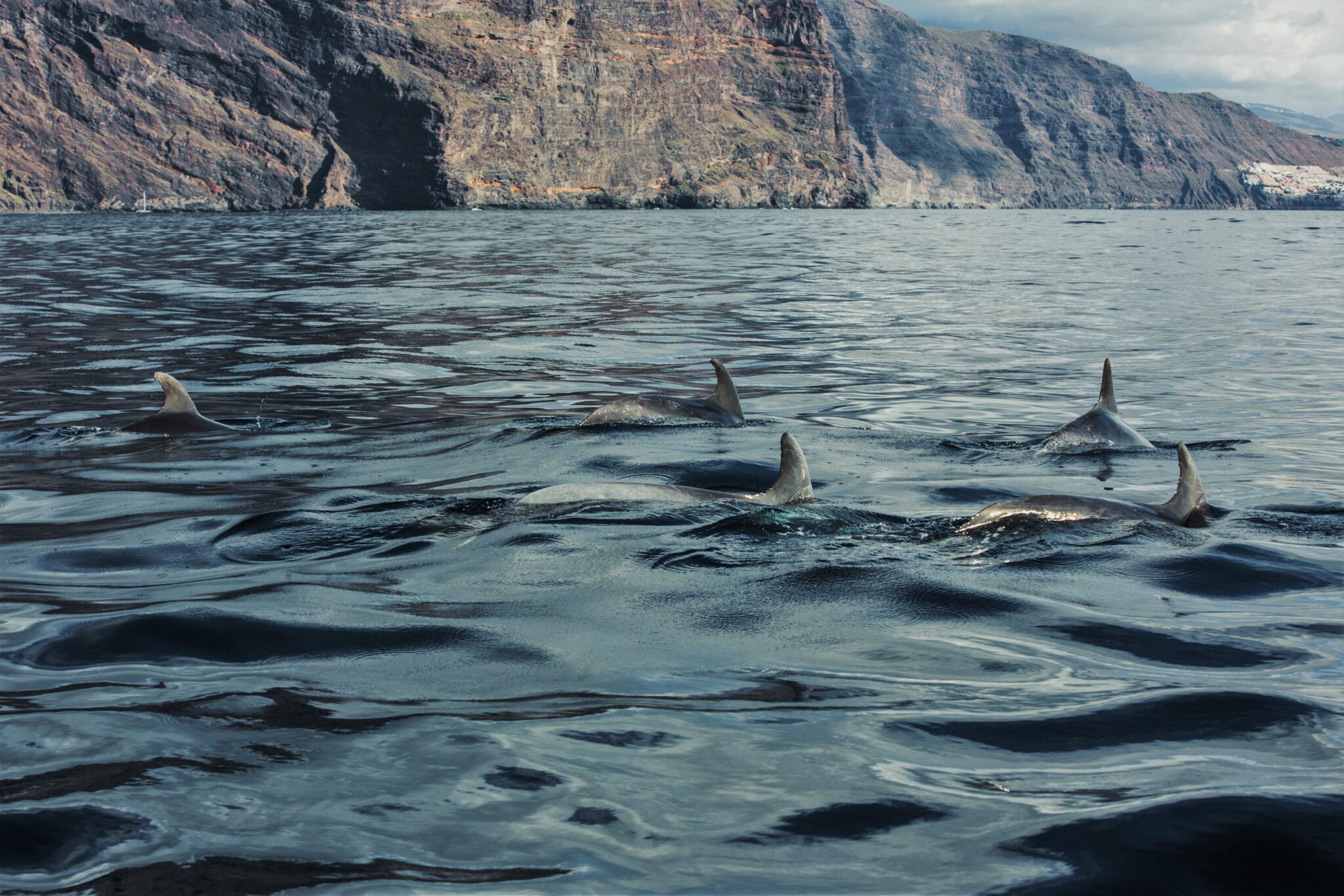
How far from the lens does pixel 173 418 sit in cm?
870

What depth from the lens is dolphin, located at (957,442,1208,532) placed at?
5609mm

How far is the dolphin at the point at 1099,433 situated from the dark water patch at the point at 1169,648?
4.18 meters

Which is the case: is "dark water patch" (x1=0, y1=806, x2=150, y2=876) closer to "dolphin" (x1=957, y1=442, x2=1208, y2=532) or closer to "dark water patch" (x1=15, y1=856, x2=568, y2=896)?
"dark water patch" (x1=15, y1=856, x2=568, y2=896)

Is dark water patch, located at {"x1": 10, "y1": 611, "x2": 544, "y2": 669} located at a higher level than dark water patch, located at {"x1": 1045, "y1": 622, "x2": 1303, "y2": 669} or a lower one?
lower

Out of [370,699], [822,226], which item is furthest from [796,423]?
[822,226]

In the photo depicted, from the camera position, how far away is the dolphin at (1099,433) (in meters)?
8.28

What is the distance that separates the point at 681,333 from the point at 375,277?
1151 centimetres

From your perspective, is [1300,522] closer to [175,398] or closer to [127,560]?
[127,560]

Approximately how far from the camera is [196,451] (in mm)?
8047

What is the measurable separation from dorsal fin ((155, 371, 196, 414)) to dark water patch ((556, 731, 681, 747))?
646 cm

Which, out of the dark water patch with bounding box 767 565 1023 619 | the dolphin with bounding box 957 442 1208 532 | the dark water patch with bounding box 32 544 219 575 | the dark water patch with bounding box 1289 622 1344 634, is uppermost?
the dolphin with bounding box 957 442 1208 532

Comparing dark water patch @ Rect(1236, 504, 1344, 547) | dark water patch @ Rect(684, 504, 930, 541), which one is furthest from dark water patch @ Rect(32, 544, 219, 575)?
dark water patch @ Rect(1236, 504, 1344, 547)

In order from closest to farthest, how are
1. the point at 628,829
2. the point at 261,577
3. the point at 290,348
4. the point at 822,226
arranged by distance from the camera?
the point at 628,829 < the point at 261,577 < the point at 290,348 < the point at 822,226

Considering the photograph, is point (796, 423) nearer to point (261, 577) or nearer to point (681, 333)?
point (261, 577)
